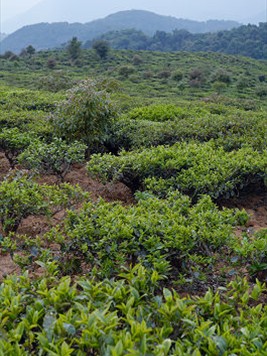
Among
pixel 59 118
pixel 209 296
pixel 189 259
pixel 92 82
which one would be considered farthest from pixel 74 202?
pixel 92 82

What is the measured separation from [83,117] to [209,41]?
8921cm

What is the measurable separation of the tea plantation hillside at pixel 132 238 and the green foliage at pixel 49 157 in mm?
Answer: 19

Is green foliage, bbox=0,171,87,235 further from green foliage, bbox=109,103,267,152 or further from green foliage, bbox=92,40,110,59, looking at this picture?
green foliage, bbox=92,40,110,59

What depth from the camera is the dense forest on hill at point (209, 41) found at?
8125 cm

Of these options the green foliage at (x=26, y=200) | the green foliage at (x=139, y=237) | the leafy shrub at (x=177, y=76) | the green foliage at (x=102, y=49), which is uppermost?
the green foliage at (x=102, y=49)

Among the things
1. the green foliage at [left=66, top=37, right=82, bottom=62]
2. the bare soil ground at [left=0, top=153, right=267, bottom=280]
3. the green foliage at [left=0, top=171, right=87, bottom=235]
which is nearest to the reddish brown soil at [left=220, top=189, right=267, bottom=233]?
the bare soil ground at [left=0, top=153, right=267, bottom=280]

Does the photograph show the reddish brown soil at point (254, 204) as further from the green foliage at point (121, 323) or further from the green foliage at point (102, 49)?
the green foliage at point (102, 49)

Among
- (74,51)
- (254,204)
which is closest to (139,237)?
(254,204)

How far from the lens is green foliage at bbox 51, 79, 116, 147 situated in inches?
251

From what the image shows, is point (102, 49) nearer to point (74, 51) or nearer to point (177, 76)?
point (74, 51)

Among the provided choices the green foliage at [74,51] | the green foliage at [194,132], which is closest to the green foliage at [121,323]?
the green foliage at [194,132]

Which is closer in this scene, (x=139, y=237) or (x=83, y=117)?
(x=139, y=237)

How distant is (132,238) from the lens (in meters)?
3.27

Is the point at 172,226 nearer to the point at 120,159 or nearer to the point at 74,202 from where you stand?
the point at 74,202
